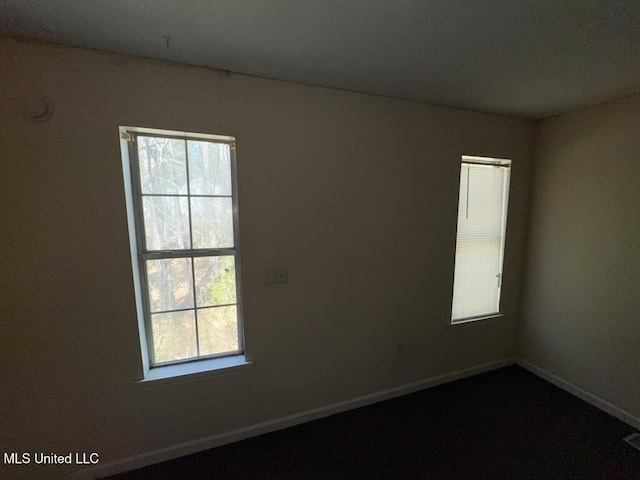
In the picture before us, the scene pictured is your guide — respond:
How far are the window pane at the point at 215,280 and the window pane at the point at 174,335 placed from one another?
0.14m

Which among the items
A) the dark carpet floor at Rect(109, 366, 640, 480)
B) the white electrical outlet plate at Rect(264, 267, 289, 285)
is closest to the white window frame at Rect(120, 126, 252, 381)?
the white electrical outlet plate at Rect(264, 267, 289, 285)

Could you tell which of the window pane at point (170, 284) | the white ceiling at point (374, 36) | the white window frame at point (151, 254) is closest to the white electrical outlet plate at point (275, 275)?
the white window frame at point (151, 254)

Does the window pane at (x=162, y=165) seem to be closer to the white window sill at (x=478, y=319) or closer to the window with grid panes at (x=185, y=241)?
the window with grid panes at (x=185, y=241)

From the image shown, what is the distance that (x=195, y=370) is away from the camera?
177 centimetres

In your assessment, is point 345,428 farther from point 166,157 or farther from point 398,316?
point 166,157

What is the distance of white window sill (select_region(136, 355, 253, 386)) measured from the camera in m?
1.69

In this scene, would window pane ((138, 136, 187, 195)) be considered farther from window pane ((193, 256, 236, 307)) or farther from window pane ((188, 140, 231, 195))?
window pane ((193, 256, 236, 307))

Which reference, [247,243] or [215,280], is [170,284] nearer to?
[215,280]

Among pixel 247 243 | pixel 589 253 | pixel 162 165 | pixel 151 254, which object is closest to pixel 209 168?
pixel 162 165

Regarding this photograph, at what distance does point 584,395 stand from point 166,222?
3539 mm

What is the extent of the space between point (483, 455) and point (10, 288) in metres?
2.92

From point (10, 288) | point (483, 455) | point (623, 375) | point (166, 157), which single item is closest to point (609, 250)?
point (623, 375)

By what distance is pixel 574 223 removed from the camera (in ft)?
7.68

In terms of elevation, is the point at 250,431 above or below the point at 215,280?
below
